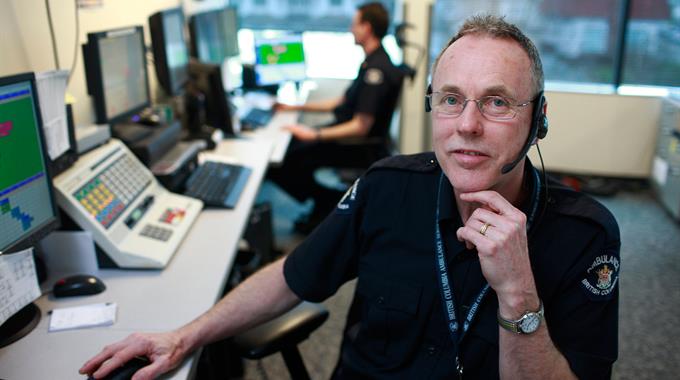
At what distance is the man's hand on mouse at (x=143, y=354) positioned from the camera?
107 cm

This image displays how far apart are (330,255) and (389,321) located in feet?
0.64

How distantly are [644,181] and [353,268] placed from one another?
3.72 meters

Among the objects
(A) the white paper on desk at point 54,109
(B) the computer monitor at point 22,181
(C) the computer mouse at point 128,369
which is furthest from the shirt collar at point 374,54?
(C) the computer mouse at point 128,369

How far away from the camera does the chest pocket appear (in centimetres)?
118

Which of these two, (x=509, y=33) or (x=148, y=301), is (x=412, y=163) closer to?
(x=509, y=33)

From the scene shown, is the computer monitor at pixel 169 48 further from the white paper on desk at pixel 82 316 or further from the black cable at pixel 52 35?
the white paper on desk at pixel 82 316

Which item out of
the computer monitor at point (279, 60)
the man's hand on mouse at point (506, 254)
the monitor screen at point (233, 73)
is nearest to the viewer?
the man's hand on mouse at point (506, 254)

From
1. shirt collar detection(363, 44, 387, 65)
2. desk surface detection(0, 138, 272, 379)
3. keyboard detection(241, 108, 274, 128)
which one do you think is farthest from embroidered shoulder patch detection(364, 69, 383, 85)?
desk surface detection(0, 138, 272, 379)

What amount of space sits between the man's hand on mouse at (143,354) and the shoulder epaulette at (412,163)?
21.9 inches

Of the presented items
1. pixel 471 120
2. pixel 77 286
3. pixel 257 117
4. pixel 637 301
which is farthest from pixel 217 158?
pixel 637 301

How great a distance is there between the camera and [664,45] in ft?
13.8

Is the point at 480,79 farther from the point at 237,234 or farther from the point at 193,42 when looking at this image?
the point at 193,42

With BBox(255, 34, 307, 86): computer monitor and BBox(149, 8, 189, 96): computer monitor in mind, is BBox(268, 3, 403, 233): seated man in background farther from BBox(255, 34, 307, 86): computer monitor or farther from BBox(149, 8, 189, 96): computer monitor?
BBox(149, 8, 189, 96): computer monitor

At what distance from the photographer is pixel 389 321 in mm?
1207
